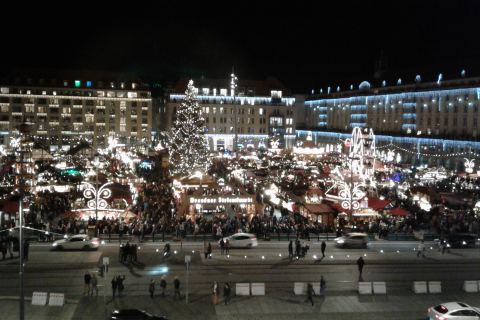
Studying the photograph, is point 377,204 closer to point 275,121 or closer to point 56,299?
point 56,299

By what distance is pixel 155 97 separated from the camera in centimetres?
12838

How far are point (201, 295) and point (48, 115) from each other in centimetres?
8286

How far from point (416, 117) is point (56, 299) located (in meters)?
81.6

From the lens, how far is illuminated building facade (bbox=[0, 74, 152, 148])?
95750 millimetres

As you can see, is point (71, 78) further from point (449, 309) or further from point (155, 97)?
point (449, 309)

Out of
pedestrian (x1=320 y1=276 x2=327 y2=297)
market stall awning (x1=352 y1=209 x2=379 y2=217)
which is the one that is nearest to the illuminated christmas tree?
market stall awning (x1=352 y1=209 x2=379 y2=217)

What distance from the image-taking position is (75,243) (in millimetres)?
29828

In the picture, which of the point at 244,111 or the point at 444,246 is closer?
the point at 444,246

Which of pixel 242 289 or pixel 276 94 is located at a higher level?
pixel 276 94

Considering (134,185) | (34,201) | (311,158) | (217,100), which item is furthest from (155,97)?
(34,201)

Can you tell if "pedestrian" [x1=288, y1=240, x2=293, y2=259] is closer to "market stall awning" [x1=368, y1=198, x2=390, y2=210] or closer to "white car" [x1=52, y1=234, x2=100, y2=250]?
"market stall awning" [x1=368, y1=198, x2=390, y2=210]

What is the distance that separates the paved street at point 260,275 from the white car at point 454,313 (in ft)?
5.19

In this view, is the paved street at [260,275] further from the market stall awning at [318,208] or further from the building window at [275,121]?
the building window at [275,121]

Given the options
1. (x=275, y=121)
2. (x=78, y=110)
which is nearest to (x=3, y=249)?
(x=78, y=110)
